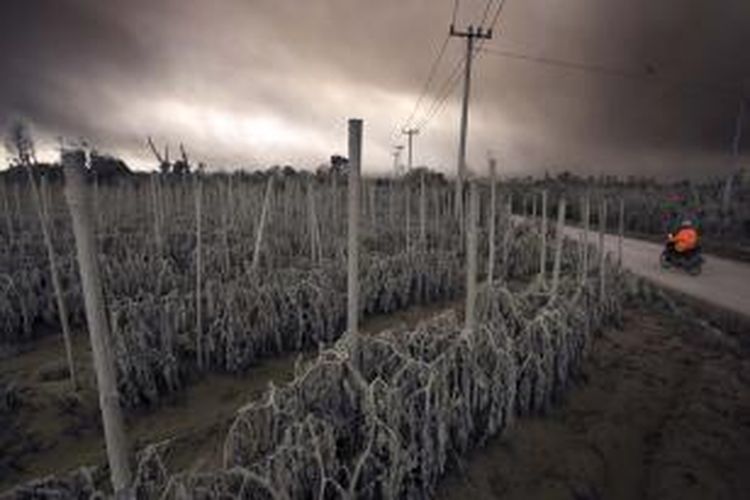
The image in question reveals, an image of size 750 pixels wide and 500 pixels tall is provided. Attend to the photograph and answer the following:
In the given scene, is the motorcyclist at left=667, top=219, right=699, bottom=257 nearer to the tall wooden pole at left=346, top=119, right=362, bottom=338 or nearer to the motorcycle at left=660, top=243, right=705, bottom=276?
the motorcycle at left=660, top=243, right=705, bottom=276

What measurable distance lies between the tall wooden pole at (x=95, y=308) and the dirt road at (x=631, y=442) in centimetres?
248

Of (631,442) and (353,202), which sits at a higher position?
(353,202)

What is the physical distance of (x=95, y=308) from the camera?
78.1 inches

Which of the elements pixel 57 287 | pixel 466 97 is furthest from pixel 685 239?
pixel 57 287

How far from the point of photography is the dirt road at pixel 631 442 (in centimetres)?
408

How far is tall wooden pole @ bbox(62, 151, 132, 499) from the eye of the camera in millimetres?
1876

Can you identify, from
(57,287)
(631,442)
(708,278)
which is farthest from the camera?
(708,278)

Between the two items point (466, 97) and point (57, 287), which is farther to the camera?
point (466, 97)

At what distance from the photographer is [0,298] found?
23.1 feet

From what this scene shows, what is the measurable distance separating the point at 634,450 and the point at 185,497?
391cm

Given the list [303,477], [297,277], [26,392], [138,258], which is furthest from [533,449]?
[138,258]

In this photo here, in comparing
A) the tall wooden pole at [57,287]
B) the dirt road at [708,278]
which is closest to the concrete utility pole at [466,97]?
the dirt road at [708,278]

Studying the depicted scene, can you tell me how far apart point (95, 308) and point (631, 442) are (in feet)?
15.3

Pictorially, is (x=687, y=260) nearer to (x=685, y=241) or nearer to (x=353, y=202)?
(x=685, y=241)
